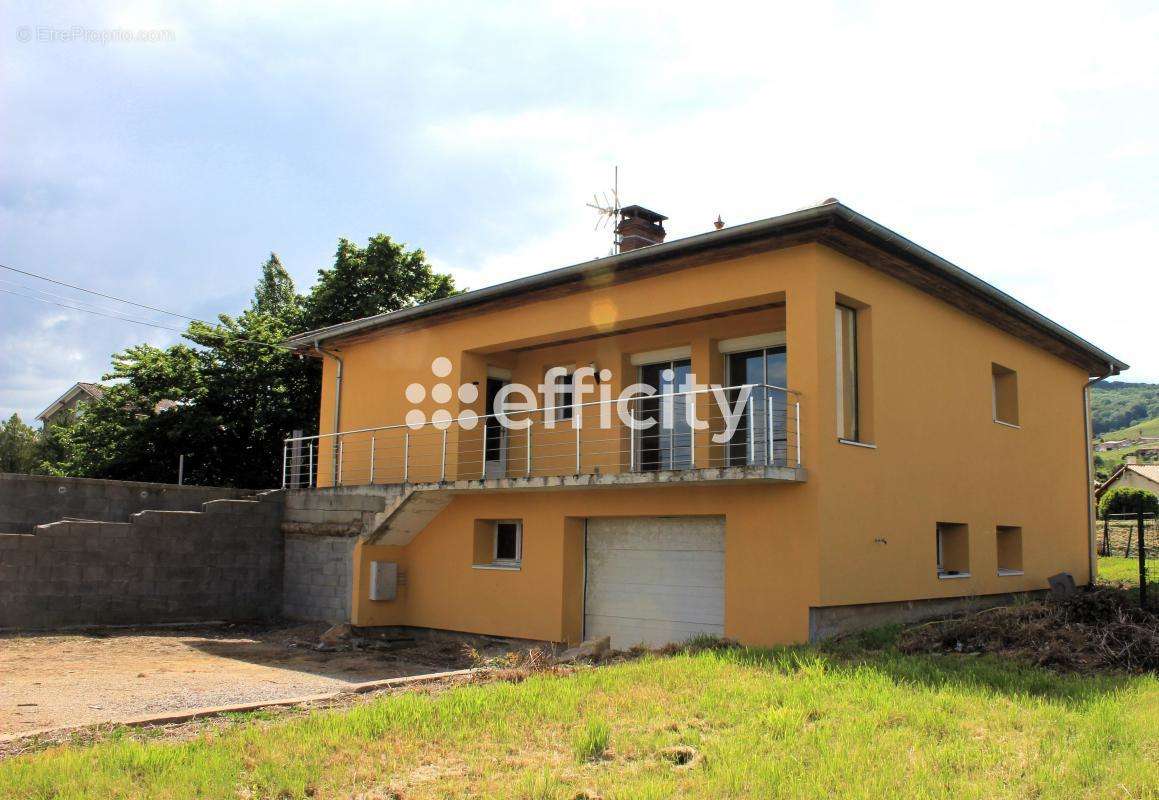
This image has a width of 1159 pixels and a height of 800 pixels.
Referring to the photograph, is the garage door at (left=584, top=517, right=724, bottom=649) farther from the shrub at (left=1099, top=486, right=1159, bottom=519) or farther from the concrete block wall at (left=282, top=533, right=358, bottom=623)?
the shrub at (left=1099, top=486, right=1159, bottom=519)

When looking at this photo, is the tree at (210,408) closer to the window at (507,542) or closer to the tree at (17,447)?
the window at (507,542)

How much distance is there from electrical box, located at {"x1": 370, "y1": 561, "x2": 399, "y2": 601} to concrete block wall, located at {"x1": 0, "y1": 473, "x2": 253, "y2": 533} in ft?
14.1

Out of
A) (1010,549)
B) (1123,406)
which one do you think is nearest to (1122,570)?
(1010,549)

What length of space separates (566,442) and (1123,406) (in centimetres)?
15995

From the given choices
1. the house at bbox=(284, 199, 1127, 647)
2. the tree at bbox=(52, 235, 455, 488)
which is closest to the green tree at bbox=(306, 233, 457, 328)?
the tree at bbox=(52, 235, 455, 488)

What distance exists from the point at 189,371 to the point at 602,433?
15027 millimetres

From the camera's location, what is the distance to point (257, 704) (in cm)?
815

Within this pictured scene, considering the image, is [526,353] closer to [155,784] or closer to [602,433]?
[602,433]

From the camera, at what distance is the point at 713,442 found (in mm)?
14016

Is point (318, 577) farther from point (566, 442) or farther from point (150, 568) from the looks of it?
point (566, 442)

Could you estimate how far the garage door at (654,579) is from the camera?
12820 mm

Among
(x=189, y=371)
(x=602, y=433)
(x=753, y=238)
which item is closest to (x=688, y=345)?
(x=602, y=433)

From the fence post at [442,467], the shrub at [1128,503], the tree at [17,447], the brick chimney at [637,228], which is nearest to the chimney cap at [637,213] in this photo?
the brick chimney at [637,228]

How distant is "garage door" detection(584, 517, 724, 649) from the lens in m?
12.8
